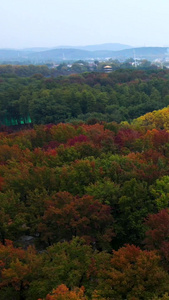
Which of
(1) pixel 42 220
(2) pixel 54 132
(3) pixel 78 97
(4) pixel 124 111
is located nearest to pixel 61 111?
(3) pixel 78 97

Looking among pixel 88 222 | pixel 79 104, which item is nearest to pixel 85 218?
pixel 88 222

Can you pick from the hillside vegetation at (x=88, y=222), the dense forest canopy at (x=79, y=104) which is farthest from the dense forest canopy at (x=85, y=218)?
the dense forest canopy at (x=79, y=104)

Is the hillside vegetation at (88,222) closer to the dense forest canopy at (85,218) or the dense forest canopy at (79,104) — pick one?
the dense forest canopy at (85,218)

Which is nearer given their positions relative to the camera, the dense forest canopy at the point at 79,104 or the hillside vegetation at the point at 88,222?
the hillside vegetation at the point at 88,222

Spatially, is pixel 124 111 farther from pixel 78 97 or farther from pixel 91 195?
pixel 91 195

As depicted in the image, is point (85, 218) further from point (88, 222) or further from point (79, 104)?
point (79, 104)

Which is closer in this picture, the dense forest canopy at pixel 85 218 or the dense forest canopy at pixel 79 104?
the dense forest canopy at pixel 85 218

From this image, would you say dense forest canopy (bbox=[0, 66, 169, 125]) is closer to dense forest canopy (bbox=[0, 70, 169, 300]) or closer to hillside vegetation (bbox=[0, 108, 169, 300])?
dense forest canopy (bbox=[0, 70, 169, 300])

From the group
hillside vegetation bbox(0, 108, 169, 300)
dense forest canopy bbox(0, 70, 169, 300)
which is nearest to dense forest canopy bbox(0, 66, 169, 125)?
dense forest canopy bbox(0, 70, 169, 300)
